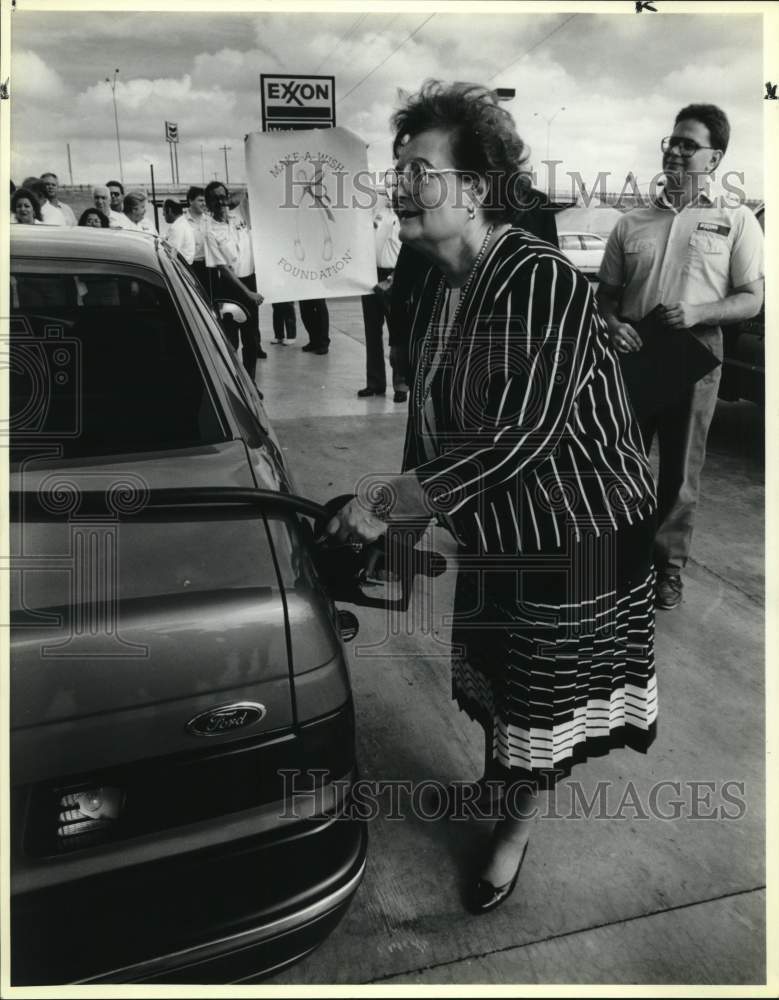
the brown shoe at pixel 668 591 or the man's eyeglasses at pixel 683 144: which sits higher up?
the man's eyeglasses at pixel 683 144

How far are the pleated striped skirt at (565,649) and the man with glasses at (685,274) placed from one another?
143 cm

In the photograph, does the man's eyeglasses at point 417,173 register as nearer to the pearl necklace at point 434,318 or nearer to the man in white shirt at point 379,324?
the pearl necklace at point 434,318

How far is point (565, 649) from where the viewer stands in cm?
173

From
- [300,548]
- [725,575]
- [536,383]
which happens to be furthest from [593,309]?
[725,575]

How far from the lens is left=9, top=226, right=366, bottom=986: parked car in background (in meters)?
1.21

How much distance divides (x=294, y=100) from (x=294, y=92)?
0.07 m

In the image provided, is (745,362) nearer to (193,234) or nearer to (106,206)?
(193,234)

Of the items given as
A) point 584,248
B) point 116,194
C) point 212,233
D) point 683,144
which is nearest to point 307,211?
point 683,144

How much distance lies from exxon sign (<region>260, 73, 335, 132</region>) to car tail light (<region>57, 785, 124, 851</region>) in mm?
3024

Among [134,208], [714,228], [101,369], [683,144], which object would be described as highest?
[134,208]

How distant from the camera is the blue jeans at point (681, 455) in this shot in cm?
313

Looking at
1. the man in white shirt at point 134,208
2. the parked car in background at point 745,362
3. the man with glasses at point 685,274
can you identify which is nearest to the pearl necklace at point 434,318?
the man with glasses at point 685,274

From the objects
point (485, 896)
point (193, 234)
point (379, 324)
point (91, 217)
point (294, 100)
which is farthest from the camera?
point (193, 234)

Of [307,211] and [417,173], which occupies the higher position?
[307,211]
